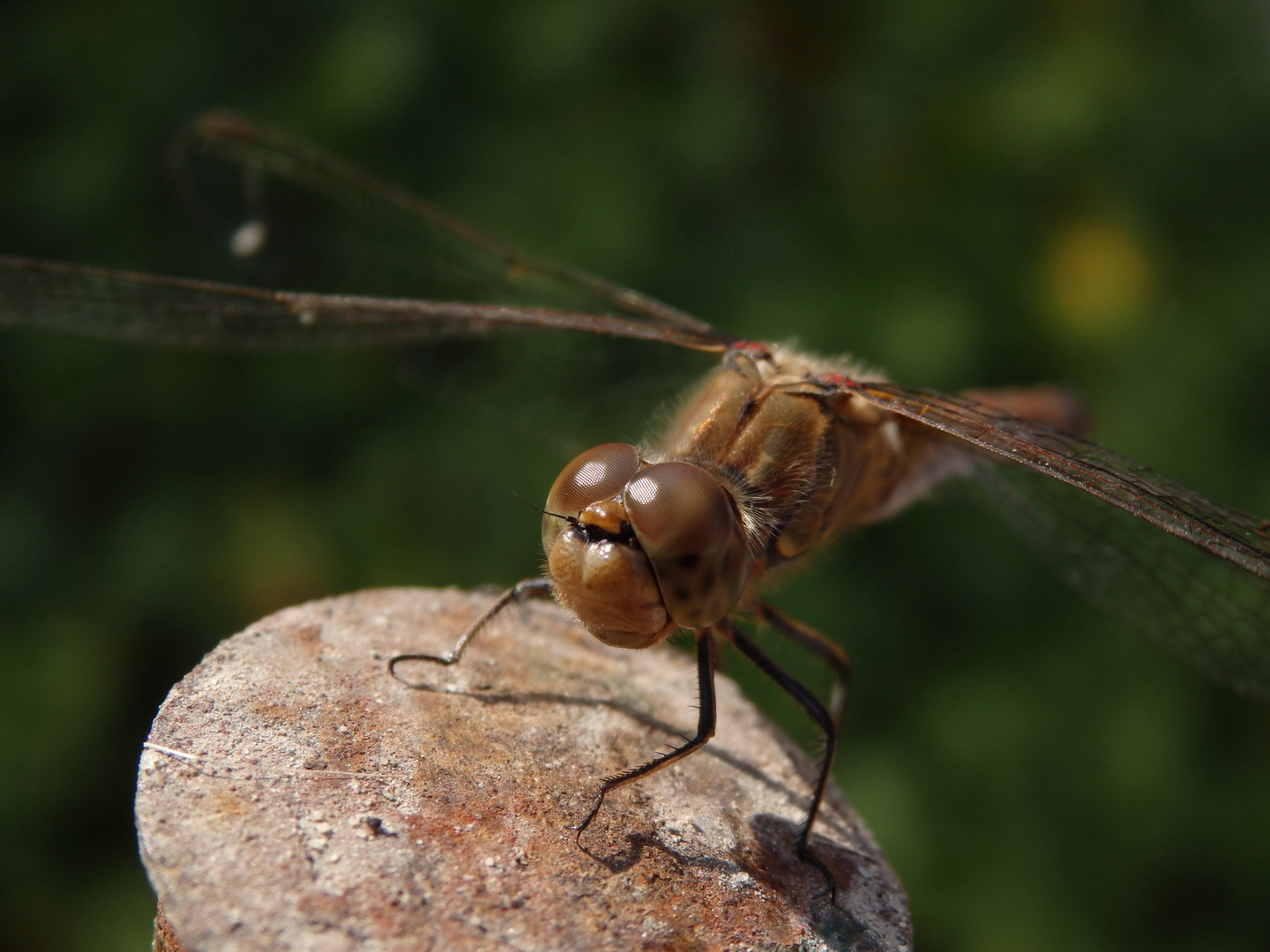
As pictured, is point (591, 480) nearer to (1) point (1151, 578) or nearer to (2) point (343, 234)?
(2) point (343, 234)

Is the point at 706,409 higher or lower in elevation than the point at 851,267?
lower

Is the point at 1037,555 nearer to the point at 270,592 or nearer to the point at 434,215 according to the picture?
the point at 434,215

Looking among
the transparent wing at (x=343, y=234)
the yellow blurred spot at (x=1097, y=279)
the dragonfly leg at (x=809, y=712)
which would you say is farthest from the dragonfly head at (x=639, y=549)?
the yellow blurred spot at (x=1097, y=279)

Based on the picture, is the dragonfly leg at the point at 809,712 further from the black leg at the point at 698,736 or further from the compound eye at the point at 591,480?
the compound eye at the point at 591,480

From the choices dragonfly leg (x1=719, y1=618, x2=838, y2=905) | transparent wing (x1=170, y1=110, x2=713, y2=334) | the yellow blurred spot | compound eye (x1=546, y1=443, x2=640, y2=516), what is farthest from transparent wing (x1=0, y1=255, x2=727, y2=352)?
the yellow blurred spot

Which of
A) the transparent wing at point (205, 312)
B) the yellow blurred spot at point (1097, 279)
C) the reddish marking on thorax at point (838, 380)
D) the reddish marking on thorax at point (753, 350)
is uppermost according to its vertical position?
the yellow blurred spot at point (1097, 279)

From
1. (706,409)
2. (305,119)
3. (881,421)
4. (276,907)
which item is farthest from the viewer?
(305,119)

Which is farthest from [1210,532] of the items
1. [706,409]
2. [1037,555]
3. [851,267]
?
[851,267]

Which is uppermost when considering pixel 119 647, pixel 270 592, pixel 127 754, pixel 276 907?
pixel 276 907

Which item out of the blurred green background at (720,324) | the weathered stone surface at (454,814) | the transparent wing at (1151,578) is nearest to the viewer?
the weathered stone surface at (454,814)
